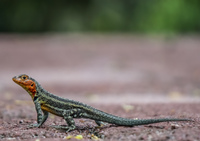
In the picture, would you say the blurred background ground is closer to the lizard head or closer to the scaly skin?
the scaly skin

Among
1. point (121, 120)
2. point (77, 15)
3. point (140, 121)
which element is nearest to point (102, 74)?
point (121, 120)

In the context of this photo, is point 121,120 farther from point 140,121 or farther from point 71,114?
point 71,114

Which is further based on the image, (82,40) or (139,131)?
(82,40)

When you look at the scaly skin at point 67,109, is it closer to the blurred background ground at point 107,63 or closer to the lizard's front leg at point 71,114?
the lizard's front leg at point 71,114

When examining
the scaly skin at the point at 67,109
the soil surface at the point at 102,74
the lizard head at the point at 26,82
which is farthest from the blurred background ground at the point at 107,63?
the lizard head at the point at 26,82

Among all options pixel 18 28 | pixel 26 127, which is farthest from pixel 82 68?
pixel 18 28

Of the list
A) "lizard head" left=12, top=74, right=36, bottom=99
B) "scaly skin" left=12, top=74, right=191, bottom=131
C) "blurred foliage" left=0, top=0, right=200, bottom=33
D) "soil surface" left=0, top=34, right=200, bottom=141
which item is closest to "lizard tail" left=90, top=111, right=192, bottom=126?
"scaly skin" left=12, top=74, right=191, bottom=131

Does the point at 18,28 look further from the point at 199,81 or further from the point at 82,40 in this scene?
the point at 199,81
